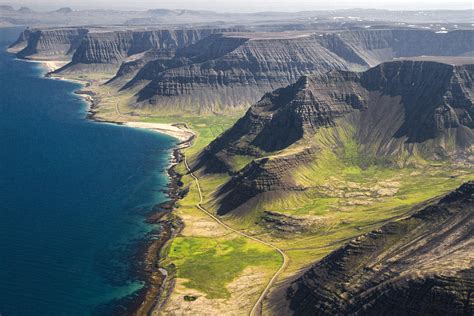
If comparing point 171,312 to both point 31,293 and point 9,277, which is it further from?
point 9,277

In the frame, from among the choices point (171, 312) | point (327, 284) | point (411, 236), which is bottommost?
point (171, 312)

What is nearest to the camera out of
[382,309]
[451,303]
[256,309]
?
[451,303]

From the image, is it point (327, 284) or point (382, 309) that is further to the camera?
point (327, 284)

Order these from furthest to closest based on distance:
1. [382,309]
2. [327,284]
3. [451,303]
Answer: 1. [327,284]
2. [382,309]
3. [451,303]

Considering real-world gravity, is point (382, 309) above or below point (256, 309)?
above

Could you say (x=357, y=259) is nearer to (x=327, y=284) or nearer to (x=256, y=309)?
(x=327, y=284)

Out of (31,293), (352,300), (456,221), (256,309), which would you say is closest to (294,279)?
(256,309)

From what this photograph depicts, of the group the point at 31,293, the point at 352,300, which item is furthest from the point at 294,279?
the point at 31,293
